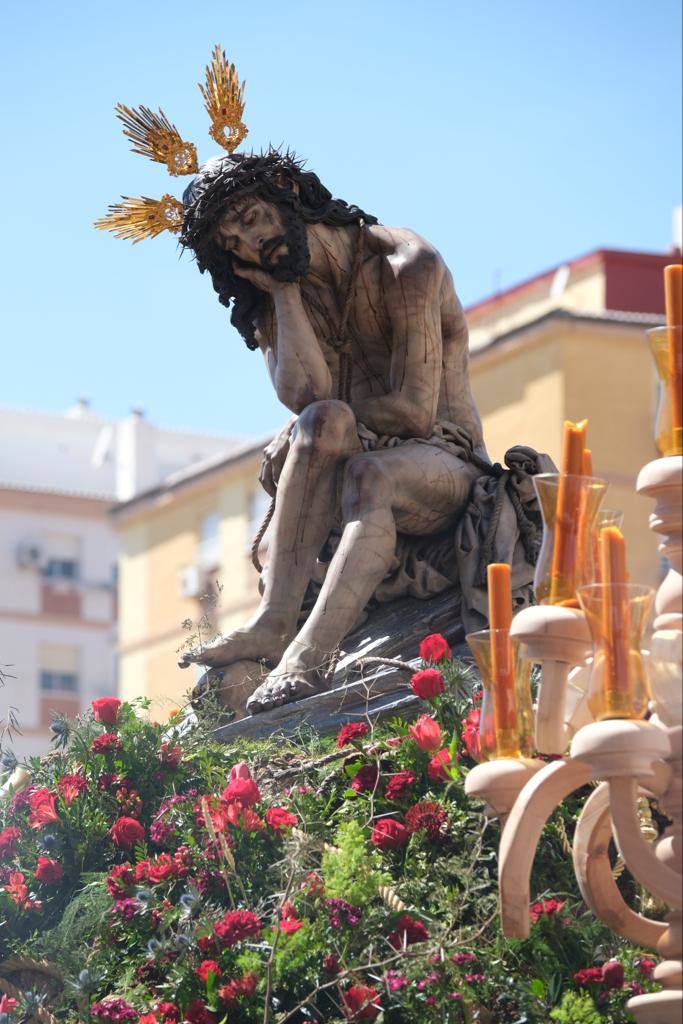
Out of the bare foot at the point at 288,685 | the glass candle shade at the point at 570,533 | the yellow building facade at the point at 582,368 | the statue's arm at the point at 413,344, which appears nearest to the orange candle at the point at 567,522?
the glass candle shade at the point at 570,533

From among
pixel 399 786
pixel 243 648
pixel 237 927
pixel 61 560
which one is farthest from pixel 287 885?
pixel 61 560

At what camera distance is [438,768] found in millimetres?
7062

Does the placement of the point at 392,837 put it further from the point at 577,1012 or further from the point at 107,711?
the point at 107,711

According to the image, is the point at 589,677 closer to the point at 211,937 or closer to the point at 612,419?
the point at 211,937

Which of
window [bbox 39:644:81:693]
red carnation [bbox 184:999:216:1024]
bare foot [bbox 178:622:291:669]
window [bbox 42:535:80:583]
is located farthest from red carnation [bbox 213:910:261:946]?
window [bbox 42:535:80:583]

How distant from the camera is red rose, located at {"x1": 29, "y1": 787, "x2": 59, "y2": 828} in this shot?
24.8ft

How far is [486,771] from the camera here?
18.3 ft

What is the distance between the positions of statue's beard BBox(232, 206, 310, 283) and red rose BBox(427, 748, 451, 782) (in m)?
2.37

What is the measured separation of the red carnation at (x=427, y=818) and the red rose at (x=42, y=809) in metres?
1.21

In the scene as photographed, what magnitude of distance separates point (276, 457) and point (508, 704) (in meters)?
3.67

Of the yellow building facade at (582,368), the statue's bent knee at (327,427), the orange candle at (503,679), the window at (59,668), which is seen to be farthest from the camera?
the window at (59,668)

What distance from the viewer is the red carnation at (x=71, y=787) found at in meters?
7.61

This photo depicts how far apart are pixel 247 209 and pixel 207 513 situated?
33.9 metres

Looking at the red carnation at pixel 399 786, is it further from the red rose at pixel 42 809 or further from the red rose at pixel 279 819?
the red rose at pixel 42 809
